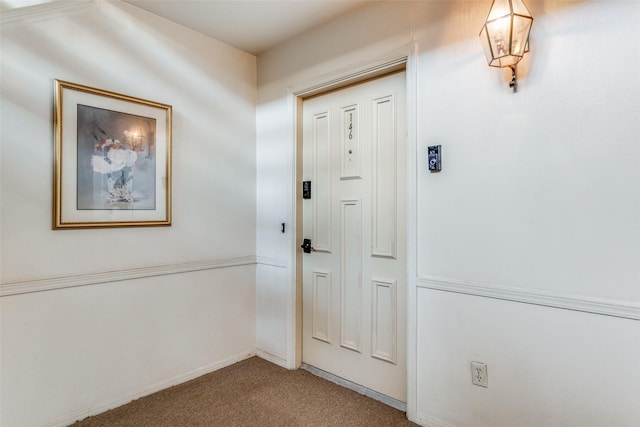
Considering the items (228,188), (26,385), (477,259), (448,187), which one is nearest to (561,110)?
(448,187)

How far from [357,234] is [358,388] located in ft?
3.43

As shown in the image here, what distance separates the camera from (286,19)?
2.23 meters

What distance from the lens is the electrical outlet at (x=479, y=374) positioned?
1.62m

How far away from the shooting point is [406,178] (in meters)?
1.94

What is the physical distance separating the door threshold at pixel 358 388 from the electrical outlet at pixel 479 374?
1.71ft

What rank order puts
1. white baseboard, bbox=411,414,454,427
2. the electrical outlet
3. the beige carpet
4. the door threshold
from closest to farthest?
the electrical outlet → white baseboard, bbox=411,414,454,427 → the beige carpet → the door threshold

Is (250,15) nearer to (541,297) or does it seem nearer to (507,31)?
(507,31)

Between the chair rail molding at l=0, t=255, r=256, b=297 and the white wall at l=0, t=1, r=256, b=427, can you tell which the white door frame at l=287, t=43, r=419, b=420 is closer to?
the white wall at l=0, t=1, r=256, b=427

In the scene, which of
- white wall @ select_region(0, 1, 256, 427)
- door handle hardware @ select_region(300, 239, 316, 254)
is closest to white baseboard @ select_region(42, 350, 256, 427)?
white wall @ select_region(0, 1, 256, 427)

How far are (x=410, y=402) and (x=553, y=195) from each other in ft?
4.41

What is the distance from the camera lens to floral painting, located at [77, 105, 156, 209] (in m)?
1.90

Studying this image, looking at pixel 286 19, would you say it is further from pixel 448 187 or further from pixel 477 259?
pixel 477 259

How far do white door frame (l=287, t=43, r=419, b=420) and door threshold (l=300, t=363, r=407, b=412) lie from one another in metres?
0.10

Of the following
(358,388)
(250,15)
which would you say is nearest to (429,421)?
(358,388)
